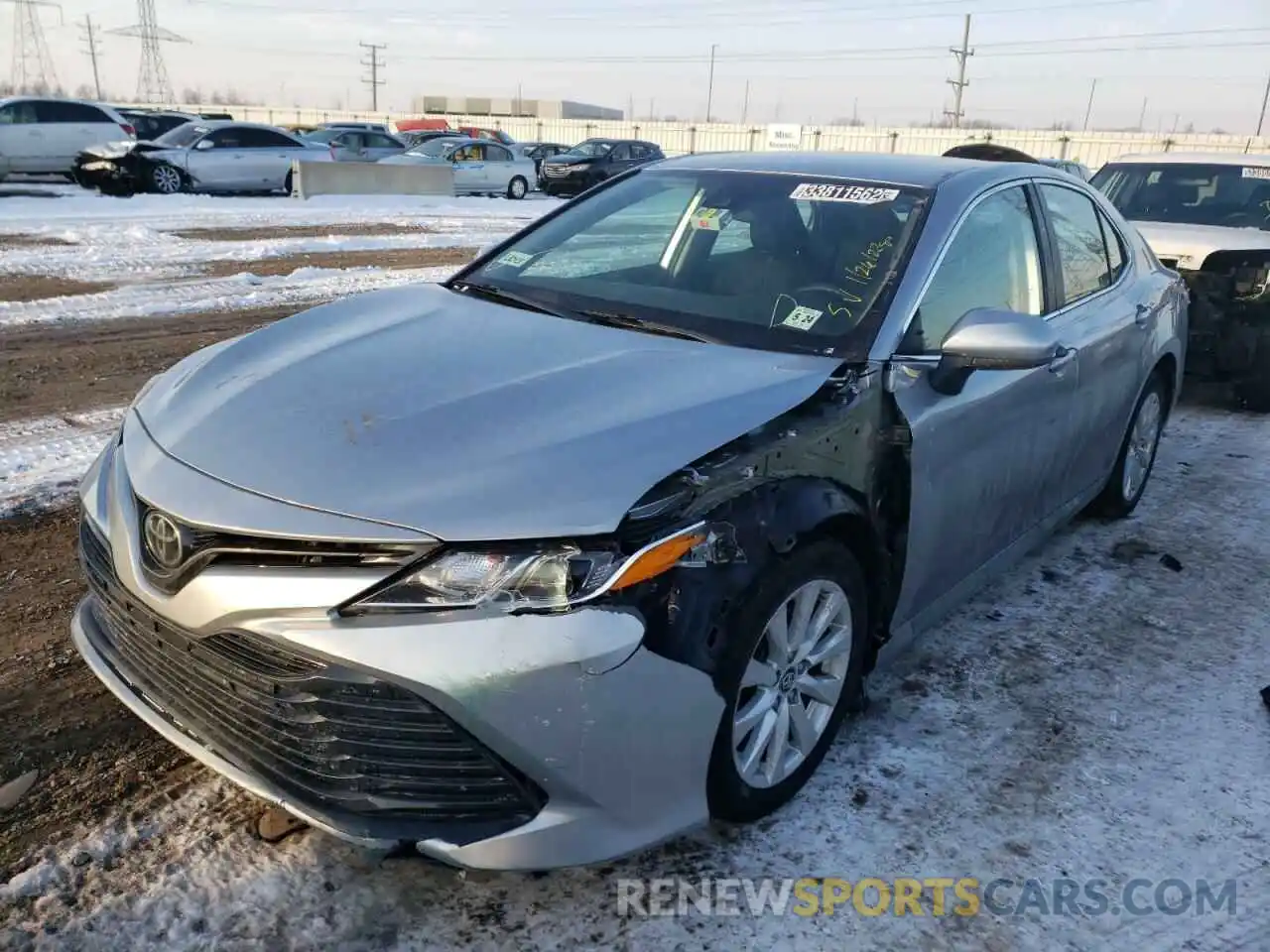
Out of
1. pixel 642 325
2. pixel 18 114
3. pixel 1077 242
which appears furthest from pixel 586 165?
pixel 642 325

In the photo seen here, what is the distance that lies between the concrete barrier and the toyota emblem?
17.7 meters

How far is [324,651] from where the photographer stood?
2.01 metres

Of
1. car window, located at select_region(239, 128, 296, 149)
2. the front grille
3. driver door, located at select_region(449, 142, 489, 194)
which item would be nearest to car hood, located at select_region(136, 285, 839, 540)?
the front grille

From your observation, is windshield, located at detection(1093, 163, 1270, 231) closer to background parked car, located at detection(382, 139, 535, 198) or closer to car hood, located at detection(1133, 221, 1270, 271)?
car hood, located at detection(1133, 221, 1270, 271)

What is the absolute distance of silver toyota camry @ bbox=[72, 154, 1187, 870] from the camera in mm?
2047

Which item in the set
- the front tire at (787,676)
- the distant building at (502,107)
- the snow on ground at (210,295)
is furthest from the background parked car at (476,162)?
the distant building at (502,107)

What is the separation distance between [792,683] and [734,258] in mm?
1502

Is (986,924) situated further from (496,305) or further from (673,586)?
(496,305)

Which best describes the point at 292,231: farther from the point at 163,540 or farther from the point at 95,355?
the point at 163,540

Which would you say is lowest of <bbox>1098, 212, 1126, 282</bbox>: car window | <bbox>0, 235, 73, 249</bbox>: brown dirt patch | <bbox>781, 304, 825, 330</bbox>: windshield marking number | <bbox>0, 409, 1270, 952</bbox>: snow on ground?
<bbox>0, 409, 1270, 952</bbox>: snow on ground

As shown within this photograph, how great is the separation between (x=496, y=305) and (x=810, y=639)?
155 centimetres

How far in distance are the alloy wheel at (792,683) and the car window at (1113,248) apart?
2622 millimetres

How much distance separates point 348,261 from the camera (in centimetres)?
1148

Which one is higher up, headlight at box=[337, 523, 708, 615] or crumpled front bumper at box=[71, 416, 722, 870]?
headlight at box=[337, 523, 708, 615]
